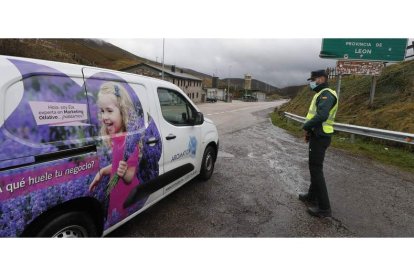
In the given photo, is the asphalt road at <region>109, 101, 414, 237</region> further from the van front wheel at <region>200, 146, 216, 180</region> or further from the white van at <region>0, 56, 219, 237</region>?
the white van at <region>0, 56, 219, 237</region>

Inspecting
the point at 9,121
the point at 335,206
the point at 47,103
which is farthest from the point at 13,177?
the point at 335,206

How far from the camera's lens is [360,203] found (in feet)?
14.0

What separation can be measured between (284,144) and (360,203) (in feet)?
16.8

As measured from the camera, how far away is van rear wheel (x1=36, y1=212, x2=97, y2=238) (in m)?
2.05

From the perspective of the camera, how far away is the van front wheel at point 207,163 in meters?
4.84

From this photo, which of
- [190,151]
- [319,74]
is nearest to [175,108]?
[190,151]

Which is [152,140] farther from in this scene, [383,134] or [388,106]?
[388,106]

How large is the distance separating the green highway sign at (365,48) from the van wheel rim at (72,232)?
35.4 feet

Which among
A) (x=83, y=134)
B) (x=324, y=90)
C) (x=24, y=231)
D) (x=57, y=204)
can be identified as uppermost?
(x=324, y=90)

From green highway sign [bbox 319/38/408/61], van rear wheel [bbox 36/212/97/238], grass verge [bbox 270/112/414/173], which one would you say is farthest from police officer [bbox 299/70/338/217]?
green highway sign [bbox 319/38/408/61]

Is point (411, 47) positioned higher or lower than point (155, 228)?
higher

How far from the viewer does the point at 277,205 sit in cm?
408

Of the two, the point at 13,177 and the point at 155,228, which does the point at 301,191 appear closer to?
the point at 155,228

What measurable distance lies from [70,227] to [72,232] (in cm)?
11
